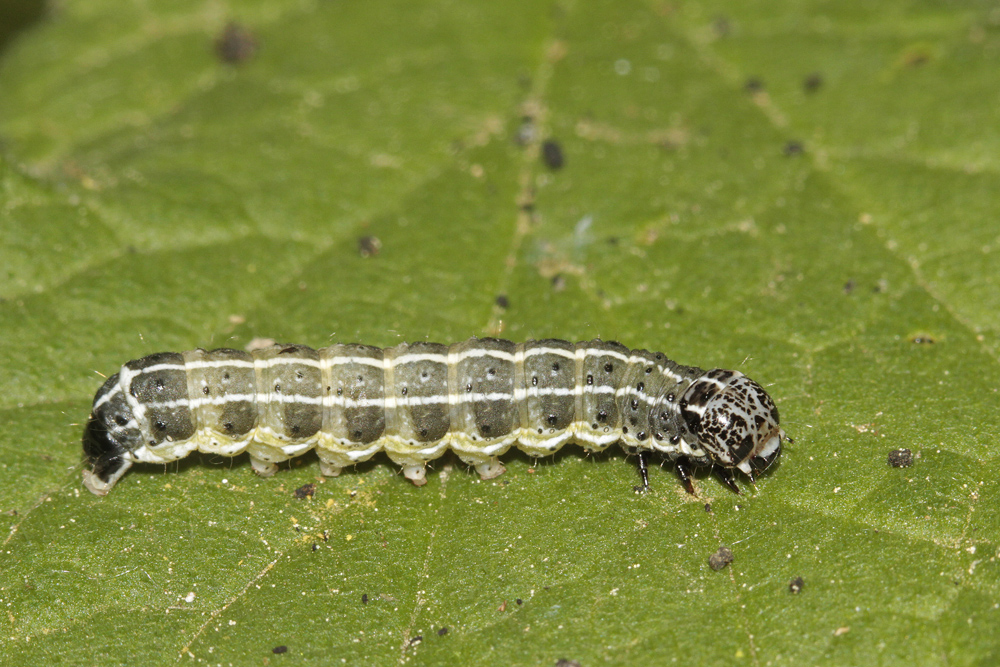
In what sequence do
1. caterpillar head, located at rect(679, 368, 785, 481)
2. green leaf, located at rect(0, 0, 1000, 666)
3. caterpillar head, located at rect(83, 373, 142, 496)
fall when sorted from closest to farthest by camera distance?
green leaf, located at rect(0, 0, 1000, 666)
caterpillar head, located at rect(679, 368, 785, 481)
caterpillar head, located at rect(83, 373, 142, 496)

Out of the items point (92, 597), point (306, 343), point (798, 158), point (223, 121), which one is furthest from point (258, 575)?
point (798, 158)

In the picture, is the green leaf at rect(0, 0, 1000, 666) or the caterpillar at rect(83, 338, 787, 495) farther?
the caterpillar at rect(83, 338, 787, 495)

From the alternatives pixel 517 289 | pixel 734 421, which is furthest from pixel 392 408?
pixel 734 421

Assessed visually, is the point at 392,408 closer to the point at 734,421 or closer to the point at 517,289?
the point at 517,289

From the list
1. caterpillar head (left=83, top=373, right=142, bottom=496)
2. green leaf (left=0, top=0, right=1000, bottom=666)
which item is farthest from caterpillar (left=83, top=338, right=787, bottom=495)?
green leaf (left=0, top=0, right=1000, bottom=666)

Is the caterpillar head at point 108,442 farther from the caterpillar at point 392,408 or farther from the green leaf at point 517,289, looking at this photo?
the green leaf at point 517,289

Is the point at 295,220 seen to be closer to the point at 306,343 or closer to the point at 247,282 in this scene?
the point at 247,282

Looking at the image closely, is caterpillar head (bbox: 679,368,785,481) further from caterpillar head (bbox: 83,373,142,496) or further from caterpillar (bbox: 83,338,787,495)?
caterpillar head (bbox: 83,373,142,496)
